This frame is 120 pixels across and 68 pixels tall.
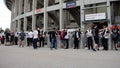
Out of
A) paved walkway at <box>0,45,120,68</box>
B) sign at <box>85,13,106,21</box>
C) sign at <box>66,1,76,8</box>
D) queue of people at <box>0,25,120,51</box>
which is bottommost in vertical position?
paved walkway at <box>0,45,120,68</box>

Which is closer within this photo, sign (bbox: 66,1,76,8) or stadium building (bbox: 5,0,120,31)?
stadium building (bbox: 5,0,120,31)

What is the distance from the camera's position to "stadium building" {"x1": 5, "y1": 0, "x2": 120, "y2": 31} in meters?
28.5

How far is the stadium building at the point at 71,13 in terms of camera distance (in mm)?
28500

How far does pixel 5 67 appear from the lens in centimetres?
796

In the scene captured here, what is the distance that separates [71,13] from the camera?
1347 inches

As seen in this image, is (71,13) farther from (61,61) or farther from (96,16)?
(61,61)

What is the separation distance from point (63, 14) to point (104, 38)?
18.5m

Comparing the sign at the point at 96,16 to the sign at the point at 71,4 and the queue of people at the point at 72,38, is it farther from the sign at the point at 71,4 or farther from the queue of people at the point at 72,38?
the queue of people at the point at 72,38

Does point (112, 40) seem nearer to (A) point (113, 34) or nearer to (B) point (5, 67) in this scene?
(A) point (113, 34)

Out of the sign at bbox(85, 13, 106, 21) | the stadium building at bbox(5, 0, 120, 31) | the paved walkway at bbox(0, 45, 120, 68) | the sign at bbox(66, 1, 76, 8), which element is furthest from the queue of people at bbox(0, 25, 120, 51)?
the sign at bbox(66, 1, 76, 8)

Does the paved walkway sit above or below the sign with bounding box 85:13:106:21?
below

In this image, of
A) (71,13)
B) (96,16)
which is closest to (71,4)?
(71,13)

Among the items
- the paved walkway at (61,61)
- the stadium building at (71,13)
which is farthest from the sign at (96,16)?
the paved walkway at (61,61)

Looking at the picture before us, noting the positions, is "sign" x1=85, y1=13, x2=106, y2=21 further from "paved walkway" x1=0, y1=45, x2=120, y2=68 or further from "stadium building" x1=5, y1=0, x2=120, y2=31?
"paved walkway" x1=0, y1=45, x2=120, y2=68
